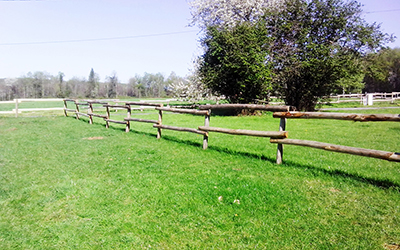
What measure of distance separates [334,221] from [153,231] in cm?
252

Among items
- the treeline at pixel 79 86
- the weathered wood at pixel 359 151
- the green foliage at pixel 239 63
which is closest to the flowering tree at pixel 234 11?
the green foliage at pixel 239 63

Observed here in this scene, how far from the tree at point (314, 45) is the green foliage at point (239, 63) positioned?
1910 mm

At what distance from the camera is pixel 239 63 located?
2064 cm

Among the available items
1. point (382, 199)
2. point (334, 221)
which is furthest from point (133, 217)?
point (382, 199)

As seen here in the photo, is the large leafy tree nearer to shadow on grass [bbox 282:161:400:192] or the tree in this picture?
the tree

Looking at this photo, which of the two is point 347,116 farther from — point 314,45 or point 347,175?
point 314,45

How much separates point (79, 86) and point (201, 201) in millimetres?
97166

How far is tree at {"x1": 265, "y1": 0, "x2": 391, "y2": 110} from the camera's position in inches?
880

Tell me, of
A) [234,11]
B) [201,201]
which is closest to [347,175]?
[201,201]

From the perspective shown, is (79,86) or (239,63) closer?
(239,63)

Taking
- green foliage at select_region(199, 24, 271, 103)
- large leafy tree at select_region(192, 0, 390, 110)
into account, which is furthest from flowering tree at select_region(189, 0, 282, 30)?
green foliage at select_region(199, 24, 271, 103)

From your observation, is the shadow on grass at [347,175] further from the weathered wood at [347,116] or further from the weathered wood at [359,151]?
the weathered wood at [347,116]

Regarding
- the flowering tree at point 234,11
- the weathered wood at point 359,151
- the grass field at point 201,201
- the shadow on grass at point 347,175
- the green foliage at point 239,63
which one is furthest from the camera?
the flowering tree at point 234,11

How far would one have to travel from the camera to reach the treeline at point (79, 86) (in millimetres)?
84438
